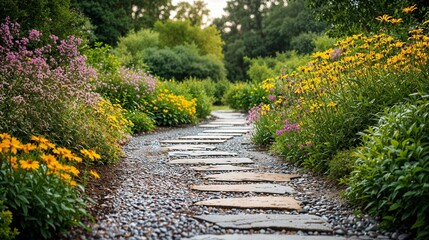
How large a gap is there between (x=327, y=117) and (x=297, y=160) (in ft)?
2.50

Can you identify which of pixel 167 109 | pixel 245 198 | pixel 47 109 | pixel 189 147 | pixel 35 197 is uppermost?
pixel 47 109

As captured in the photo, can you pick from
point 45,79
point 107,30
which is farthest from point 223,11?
point 45,79

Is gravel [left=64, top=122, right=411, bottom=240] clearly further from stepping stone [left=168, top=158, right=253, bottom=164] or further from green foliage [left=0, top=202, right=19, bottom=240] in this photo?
green foliage [left=0, top=202, right=19, bottom=240]

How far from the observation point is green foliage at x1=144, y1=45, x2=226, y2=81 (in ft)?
70.6

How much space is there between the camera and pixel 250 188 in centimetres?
393

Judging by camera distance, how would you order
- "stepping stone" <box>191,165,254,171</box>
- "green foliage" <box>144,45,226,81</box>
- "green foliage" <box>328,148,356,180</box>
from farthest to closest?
1. "green foliage" <box>144,45,226,81</box>
2. "stepping stone" <box>191,165,254,171</box>
3. "green foliage" <box>328,148,356,180</box>

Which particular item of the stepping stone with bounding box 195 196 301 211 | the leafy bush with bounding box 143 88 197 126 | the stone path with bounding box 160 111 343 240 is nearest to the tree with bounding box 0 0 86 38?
the stone path with bounding box 160 111 343 240

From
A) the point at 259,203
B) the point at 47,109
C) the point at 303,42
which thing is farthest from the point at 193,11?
Answer: the point at 259,203

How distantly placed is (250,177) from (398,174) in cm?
188

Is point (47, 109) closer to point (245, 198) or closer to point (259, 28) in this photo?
point (245, 198)

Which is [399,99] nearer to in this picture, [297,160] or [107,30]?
[297,160]

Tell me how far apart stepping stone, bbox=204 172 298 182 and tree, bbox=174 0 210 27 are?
111 ft

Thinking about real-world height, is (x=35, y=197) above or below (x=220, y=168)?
above

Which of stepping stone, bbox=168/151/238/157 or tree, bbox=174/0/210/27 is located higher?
tree, bbox=174/0/210/27
